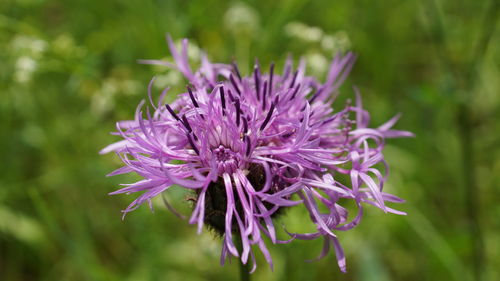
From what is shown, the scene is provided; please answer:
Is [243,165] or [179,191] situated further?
[179,191]

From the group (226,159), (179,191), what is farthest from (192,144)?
(179,191)

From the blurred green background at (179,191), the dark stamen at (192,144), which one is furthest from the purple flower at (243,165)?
the blurred green background at (179,191)

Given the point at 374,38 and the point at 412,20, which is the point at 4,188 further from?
the point at 412,20

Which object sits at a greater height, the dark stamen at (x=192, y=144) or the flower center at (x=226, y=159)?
the dark stamen at (x=192, y=144)

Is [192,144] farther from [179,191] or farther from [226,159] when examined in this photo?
[179,191]

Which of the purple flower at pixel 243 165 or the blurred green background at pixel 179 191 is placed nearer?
the purple flower at pixel 243 165

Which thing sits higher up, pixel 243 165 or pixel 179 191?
pixel 243 165

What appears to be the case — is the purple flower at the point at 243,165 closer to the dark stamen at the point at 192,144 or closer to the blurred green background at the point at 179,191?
the dark stamen at the point at 192,144

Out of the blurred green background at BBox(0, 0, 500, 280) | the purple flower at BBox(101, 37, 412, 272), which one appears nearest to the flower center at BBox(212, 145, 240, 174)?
the purple flower at BBox(101, 37, 412, 272)
